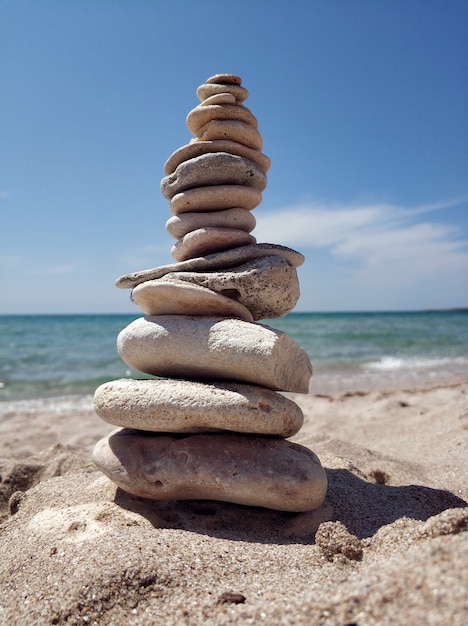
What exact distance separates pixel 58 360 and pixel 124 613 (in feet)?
50.6

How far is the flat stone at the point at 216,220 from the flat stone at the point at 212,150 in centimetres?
55

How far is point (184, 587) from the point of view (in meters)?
2.32

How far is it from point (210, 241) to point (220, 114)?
4.16 feet

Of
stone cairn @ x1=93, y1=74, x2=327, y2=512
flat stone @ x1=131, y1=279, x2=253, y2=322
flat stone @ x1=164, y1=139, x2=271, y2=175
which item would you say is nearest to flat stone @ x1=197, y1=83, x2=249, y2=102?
stone cairn @ x1=93, y1=74, x2=327, y2=512

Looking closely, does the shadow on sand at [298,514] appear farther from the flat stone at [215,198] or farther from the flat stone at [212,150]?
the flat stone at [212,150]

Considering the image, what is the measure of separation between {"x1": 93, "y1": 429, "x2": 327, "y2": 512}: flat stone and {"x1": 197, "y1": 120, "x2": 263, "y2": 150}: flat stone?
8.95ft

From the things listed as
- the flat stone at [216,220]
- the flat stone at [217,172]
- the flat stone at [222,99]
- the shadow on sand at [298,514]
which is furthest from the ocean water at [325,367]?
the flat stone at [222,99]

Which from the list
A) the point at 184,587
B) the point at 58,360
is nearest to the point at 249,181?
the point at 184,587

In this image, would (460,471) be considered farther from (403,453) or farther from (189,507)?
(189,507)

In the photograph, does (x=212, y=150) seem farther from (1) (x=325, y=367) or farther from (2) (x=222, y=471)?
(1) (x=325, y=367)

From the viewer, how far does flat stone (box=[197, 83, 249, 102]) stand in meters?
4.48

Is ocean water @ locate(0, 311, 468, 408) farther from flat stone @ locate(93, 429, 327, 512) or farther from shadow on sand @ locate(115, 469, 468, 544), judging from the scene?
flat stone @ locate(93, 429, 327, 512)

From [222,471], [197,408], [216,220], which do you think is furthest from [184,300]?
[222,471]

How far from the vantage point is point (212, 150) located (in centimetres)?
432
